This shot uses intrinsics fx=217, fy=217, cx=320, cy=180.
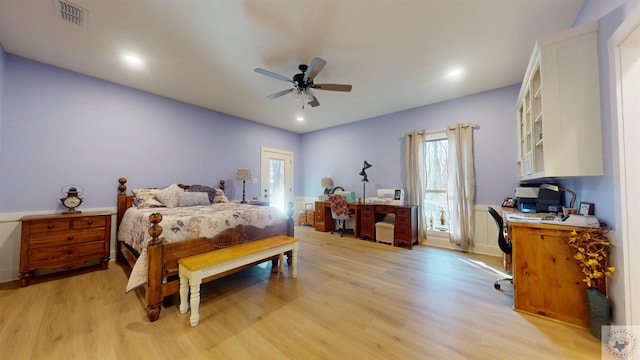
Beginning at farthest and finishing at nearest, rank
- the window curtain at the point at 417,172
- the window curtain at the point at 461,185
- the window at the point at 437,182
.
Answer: the window curtain at the point at 417,172, the window at the point at 437,182, the window curtain at the point at 461,185

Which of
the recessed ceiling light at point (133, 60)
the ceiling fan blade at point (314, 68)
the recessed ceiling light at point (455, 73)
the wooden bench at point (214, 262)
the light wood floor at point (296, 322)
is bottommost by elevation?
the light wood floor at point (296, 322)

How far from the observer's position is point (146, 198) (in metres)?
3.34

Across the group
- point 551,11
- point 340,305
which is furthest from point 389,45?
point 340,305

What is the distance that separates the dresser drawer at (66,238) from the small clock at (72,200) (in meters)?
0.32

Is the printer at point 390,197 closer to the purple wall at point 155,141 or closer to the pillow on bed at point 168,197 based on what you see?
the purple wall at point 155,141

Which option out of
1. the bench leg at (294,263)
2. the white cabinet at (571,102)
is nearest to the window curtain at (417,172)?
the white cabinet at (571,102)

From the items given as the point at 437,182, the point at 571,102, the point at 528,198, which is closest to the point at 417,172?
the point at 437,182

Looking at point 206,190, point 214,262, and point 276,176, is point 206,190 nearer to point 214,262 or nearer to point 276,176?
point 276,176

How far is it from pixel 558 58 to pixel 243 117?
493 centimetres

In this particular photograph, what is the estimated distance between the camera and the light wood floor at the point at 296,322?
59.5 inches

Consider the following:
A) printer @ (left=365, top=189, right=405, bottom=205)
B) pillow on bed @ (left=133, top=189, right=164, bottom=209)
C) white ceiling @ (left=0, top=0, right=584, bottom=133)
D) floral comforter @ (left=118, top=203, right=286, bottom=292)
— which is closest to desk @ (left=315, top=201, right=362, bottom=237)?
printer @ (left=365, top=189, right=405, bottom=205)

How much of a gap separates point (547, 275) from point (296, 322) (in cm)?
218

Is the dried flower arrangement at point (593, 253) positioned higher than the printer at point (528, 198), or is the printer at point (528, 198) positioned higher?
the printer at point (528, 198)

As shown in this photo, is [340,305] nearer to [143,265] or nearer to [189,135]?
Result: [143,265]
